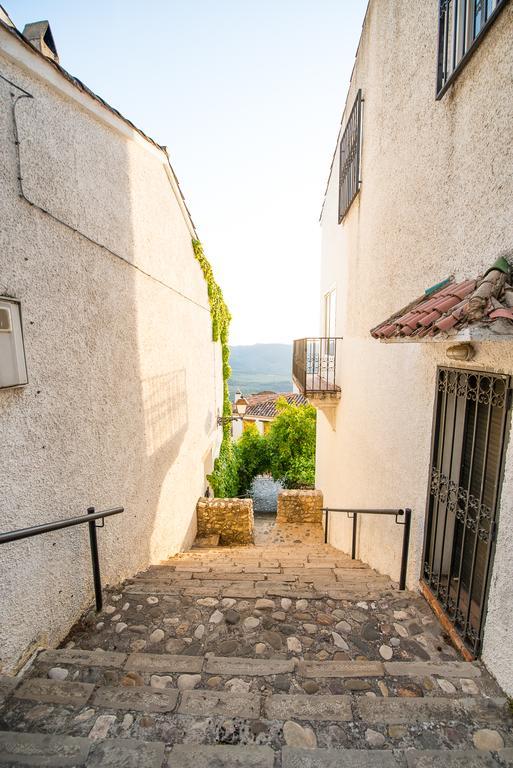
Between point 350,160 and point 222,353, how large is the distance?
6488 mm

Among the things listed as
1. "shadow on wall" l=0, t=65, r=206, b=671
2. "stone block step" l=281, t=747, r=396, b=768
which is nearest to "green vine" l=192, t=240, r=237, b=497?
"shadow on wall" l=0, t=65, r=206, b=671

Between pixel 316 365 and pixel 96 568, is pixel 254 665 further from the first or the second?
pixel 316 365

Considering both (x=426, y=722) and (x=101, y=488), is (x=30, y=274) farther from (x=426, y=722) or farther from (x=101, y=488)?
(x=426, y=722)

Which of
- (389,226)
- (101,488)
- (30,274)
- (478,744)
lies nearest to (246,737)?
(478,744)

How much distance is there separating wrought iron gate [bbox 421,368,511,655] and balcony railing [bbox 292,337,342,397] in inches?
161

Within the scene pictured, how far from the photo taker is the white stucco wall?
224cm

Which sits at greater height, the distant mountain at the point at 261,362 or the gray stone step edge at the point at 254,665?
the gray stone step edge at the point at 254,665

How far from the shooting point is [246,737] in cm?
182

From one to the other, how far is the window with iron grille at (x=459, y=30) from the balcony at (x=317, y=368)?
432cm

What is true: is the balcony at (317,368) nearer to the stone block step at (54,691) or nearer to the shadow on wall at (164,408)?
the shadow on wall at (164,408)

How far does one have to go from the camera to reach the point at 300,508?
9766 millimetres

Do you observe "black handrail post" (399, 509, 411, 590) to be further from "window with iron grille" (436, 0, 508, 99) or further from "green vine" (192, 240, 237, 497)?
"green vine" (192, 240, 237, 497)

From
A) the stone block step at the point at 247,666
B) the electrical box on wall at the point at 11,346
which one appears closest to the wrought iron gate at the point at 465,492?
the stone block step at the point at 247,666

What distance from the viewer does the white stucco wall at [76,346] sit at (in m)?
2.24
